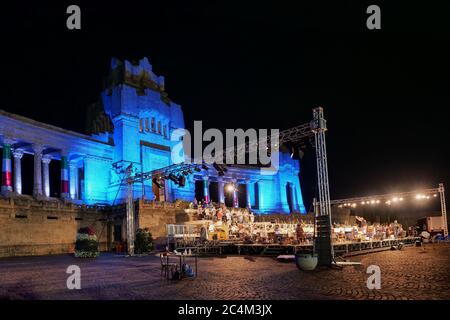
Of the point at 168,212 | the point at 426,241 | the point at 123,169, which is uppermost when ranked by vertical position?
the point at 123,169

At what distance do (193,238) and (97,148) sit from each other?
23.1 metres

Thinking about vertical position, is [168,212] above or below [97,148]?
below

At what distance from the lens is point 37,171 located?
44.2 metres

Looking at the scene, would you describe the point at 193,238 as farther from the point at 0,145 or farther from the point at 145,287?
the point at 0,145

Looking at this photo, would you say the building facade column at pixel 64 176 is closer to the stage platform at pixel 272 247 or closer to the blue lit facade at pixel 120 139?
the blue lit facade at pixel 120 139

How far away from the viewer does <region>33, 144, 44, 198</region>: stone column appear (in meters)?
43.2

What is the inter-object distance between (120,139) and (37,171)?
445 inches

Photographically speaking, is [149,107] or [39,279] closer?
[39,279]

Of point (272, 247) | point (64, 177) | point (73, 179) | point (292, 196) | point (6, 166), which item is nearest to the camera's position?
Answer: point (272, 247)

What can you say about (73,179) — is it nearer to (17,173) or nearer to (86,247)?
(17,173)

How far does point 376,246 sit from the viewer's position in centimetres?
→ 3269

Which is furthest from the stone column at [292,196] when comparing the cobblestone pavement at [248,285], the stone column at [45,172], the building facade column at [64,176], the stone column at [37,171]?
the cobblestone pavement at [248,285]

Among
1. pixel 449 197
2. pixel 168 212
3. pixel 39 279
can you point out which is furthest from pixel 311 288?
pixel 449 197

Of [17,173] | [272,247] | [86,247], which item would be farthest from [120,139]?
[272,247]
